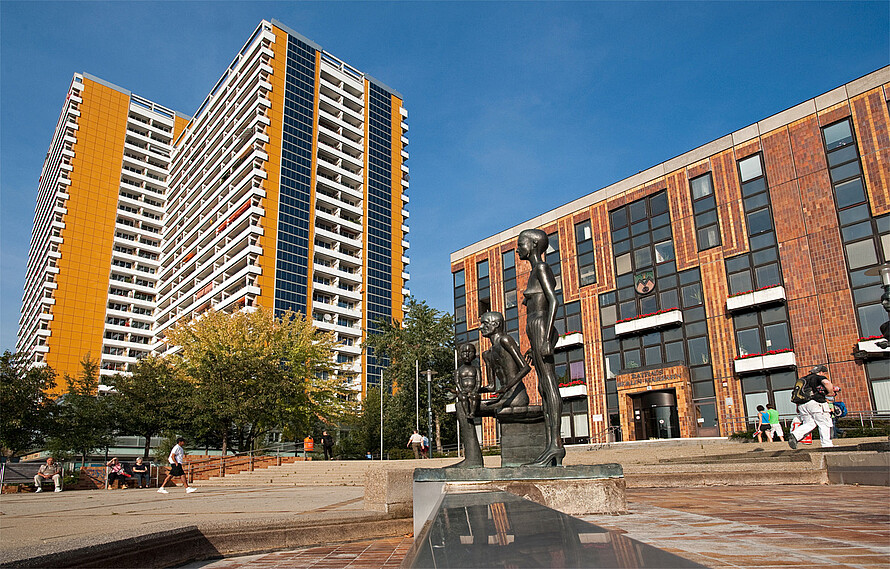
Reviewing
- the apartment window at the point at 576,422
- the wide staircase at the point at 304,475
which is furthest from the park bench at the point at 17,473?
the apartment window at the point at 576,422

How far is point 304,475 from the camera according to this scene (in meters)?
21.9

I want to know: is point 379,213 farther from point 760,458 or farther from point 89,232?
point 760,458

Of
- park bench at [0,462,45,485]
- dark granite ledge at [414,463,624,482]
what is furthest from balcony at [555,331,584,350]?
dark granite ledge at [414,463,624,482]

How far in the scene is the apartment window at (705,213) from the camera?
→ 32.0 meters

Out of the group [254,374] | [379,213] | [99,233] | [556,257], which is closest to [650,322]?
[556,257]

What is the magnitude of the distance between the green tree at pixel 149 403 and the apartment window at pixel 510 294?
69.3ft

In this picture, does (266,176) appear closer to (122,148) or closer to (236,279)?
(236,279)

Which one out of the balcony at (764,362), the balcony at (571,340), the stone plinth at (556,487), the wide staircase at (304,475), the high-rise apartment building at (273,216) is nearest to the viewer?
A: the stone plinth at (556,487)

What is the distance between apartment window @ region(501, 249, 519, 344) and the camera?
41.1 m

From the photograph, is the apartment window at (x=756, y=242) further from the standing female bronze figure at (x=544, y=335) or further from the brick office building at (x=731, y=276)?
the standing female bronze figure at (x=544, y=335)

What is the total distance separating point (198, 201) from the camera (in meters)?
78.8

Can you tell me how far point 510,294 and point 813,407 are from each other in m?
30.1

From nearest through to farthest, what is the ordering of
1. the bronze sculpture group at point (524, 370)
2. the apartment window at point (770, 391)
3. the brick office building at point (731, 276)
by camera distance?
the bronze sculpture group at point (524, 370)
the brick office building at point (731, 276)
the apartment window at point (770, 391)

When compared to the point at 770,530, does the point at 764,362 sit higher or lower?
higher
